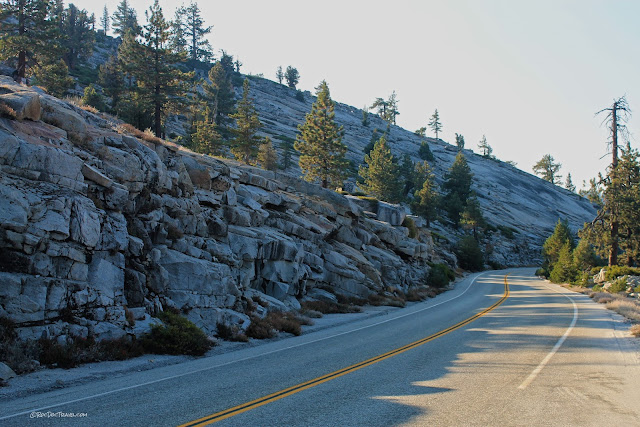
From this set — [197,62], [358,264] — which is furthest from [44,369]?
[197,62]

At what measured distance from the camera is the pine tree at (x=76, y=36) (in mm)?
88812

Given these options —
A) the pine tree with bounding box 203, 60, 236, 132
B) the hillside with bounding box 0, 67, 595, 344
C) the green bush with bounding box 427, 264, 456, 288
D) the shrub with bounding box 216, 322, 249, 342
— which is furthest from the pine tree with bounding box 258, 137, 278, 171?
the shrub with bounding box 216, 322, 249, 342

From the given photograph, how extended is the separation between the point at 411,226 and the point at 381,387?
40.3 m

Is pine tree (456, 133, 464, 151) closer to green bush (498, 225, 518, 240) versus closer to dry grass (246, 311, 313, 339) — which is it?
green bush (498, 225, 518, 240)

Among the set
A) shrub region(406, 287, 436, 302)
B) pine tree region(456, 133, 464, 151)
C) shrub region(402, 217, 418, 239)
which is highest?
pine tree region(456, 133, 464, 151)

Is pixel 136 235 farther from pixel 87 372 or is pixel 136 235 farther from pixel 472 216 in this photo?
pixel 472 216

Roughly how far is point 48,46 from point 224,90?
170ft

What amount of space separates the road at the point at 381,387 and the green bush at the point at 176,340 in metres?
0.88

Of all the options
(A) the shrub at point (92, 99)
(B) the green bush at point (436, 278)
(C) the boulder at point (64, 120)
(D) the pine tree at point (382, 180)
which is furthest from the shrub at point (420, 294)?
(A) the shrub at point (92, 99)

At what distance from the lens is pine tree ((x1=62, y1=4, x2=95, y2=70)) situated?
3497 inches

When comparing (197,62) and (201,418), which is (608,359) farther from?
(197,62)

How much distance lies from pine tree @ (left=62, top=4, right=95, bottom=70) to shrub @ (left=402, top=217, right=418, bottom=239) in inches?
3006

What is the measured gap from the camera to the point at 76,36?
301 ft

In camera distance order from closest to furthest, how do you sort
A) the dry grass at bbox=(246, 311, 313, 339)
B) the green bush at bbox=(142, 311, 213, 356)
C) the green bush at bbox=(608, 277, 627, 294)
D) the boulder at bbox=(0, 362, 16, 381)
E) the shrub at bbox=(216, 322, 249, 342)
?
the boulder at bbox=(0, 362, 16, 381)
the green bush at bbox=(142, 311, 213, 356)
the shrub at bbox=(216, 322, 249, 342)
the dry grass at bbox=(246, 311, 313, 339)
the green bush at bbox=(608, 277, 627, 294)
